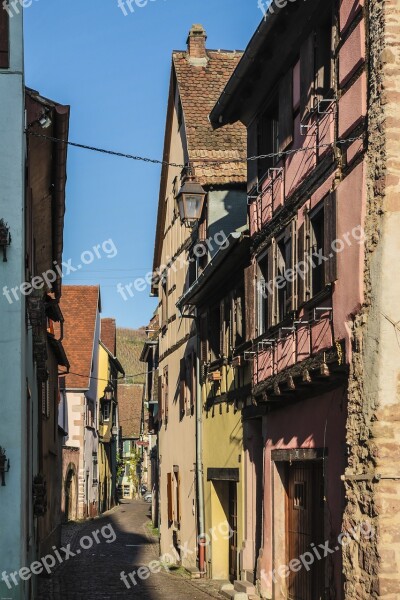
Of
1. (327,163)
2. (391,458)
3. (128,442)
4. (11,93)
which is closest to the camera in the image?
(391,458)

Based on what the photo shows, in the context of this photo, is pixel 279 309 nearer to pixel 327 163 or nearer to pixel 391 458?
pixel 327 163

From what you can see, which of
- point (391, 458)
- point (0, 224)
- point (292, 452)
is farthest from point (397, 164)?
point (292, 452)

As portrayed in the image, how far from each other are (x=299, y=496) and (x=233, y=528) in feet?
19.3

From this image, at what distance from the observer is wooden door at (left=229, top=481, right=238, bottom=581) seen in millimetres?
19906

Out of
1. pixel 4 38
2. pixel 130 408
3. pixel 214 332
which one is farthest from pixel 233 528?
pixel 130 408

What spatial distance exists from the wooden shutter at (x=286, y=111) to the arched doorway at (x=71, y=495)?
88.3 feet

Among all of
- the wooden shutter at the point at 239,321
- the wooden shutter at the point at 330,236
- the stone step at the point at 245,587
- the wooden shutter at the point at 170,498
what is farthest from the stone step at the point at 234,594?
the wooden shutter at the point at 170,498

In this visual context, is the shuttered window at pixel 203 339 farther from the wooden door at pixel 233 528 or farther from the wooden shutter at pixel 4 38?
the wooden shutter at pixel 4 38

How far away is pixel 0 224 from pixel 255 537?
8.61 meters

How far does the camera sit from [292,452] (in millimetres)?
14438

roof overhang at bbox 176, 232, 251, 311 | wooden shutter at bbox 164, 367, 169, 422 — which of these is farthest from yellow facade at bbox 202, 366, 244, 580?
wooden shutter at bbox 164, 367, 169, 422

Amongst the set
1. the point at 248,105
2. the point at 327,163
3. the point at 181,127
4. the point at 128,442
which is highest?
the point at 181,127

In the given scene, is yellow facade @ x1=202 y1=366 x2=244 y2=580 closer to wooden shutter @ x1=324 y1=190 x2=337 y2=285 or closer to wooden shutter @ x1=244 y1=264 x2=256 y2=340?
wooden shutter @ x1=244 y1=264 x2=256 y2=340

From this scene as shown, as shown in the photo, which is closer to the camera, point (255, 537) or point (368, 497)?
point (368, 497)
